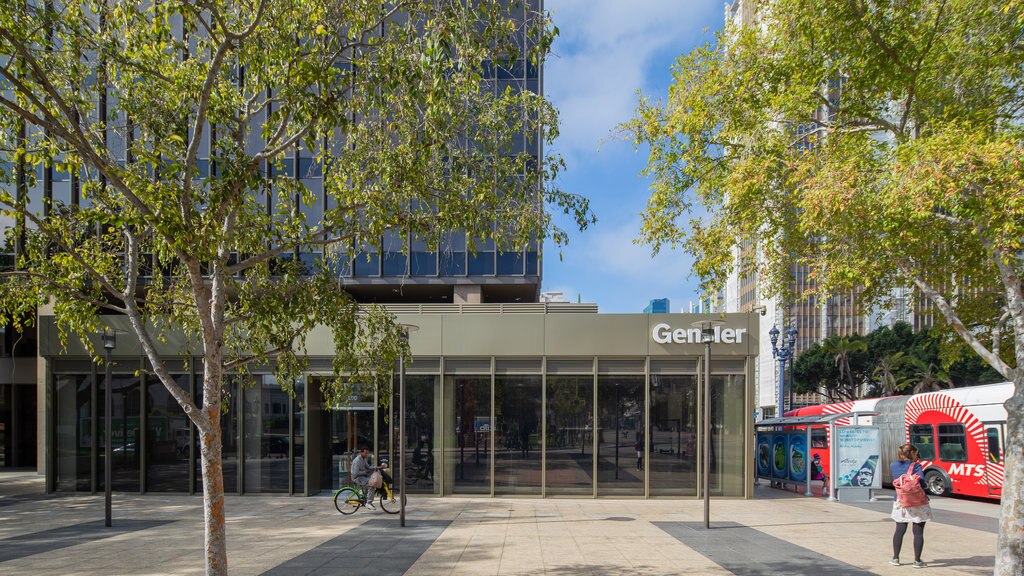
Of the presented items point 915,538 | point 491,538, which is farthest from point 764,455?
point 491,538

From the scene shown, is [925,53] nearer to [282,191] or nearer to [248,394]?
[282,191]

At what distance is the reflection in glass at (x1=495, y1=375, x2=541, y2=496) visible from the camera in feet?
60.8

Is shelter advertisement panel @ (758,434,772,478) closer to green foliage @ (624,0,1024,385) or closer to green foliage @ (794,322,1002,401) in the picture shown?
green foliage @ (624,0,1024,385)

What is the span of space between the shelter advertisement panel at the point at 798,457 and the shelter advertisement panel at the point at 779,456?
0.28 metres

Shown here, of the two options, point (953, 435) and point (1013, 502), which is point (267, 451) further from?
point (953, 435)

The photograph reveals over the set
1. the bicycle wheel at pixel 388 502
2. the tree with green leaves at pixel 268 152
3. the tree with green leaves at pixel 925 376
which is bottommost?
the tree with green leaves at pixel 925 376

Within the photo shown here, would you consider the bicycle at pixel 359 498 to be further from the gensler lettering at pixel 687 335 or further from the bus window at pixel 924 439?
the bus window at pixel 924 439

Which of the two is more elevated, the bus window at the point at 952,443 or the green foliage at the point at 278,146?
the green foliage at the point at 278,146

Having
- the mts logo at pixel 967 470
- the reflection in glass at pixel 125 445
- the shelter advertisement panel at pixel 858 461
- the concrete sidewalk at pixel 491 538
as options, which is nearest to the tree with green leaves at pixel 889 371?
the mts logo at pixel 967 470

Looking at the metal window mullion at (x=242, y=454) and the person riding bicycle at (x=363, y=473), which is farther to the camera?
the metal window mullion at (x=242, y=454)

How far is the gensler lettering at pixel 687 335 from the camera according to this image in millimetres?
18094

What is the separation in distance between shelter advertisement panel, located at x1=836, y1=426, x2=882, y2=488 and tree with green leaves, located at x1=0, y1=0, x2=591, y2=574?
14140 mm

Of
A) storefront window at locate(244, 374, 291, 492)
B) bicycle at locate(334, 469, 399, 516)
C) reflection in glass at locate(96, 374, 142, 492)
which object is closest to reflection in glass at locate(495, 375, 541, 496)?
bicycle at locate(334, 469, 399, 516)

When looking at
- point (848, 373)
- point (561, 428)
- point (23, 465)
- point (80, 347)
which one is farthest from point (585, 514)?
point (848, 373)
